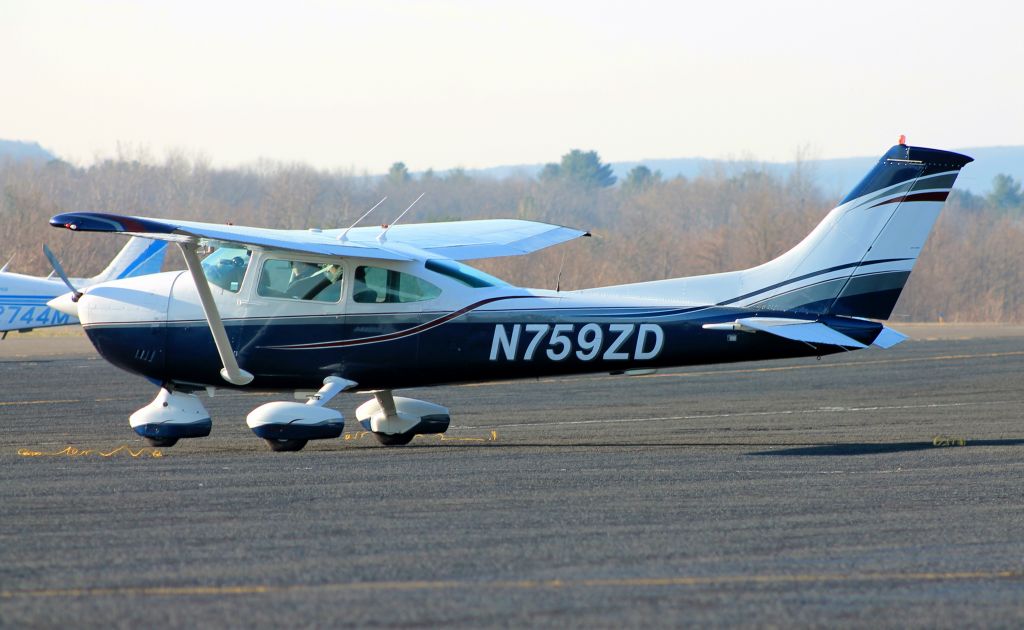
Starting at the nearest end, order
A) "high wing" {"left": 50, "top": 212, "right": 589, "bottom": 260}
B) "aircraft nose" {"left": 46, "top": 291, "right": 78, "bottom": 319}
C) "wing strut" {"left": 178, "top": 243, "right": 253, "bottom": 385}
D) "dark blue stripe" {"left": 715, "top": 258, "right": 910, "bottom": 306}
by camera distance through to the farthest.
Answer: "high wing" {"left": 50, "top": 212, "right": 589, "bottom": 260}
"wing strut" {"left": 178, "top": 243, "right": 253, "bottom": 385}
"dark blue stripe" {"left": 715, "top": 258, "right": 910, "bottom": 306}
"aircraft nose" {"left": 46, "top": 291, "right": 78, "bottom": 319}

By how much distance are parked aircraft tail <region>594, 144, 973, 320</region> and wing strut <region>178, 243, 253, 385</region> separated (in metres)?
5.23

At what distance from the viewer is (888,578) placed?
8070mm

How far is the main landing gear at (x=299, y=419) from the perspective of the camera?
47.7 feet

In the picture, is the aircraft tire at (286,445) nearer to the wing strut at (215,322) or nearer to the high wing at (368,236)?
the wing strut at (215,322)

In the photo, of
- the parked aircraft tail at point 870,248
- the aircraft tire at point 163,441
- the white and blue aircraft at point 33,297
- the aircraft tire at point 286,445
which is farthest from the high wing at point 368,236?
the white and blue aircraft at point 33,297

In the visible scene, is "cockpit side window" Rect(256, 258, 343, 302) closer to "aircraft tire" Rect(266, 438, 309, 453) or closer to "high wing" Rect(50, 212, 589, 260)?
"high wing" Rect(50, 212, 589, 260)

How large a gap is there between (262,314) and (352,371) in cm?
117

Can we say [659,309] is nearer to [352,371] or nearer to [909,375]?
[352,371]

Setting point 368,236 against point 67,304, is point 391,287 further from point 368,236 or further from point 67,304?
point 67,304

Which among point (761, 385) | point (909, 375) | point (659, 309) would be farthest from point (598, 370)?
point (909, 375)

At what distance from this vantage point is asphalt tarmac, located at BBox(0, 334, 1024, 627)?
288 inches

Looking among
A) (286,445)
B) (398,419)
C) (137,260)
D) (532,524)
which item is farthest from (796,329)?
(137,260)

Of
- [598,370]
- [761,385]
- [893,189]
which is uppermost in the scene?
[893,189]

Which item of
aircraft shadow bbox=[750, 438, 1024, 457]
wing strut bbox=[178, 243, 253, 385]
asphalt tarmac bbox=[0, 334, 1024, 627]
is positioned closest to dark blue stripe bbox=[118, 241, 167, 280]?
asphalt tarmac bbox=[0, 334, 1024, 627]
